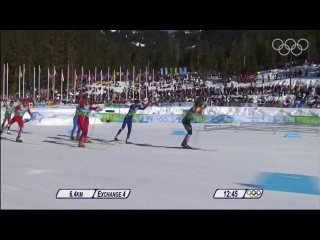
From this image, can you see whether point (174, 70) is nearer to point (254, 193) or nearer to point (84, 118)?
point (84, 118)

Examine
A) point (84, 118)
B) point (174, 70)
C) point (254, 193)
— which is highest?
point (174, 70)

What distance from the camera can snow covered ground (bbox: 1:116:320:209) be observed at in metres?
5.60

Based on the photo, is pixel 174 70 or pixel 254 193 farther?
pixel 174 70

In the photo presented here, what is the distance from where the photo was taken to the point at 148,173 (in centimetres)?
715

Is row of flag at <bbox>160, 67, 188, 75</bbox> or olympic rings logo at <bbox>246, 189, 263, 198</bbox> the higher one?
row of flag at <bbox>160, 67, 188, 75</bbox>

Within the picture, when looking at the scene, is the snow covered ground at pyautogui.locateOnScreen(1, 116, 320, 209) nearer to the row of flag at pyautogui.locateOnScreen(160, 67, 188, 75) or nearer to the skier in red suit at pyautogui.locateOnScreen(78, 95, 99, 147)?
the skier in red suit at pyautogui.locateOnScreen(78, 95, 99, 147)

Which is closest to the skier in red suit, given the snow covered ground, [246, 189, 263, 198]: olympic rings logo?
the snow covered ground

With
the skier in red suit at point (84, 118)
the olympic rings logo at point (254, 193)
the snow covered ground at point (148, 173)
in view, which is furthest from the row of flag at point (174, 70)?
the olympic rings logo at point (254, 193)

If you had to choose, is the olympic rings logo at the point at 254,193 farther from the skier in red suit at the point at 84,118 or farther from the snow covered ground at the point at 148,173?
the skier in red suit at the point at 84,118

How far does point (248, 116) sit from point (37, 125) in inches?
455

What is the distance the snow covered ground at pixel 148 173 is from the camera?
560cm

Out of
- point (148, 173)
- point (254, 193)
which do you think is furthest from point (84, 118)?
point (254, 193)
